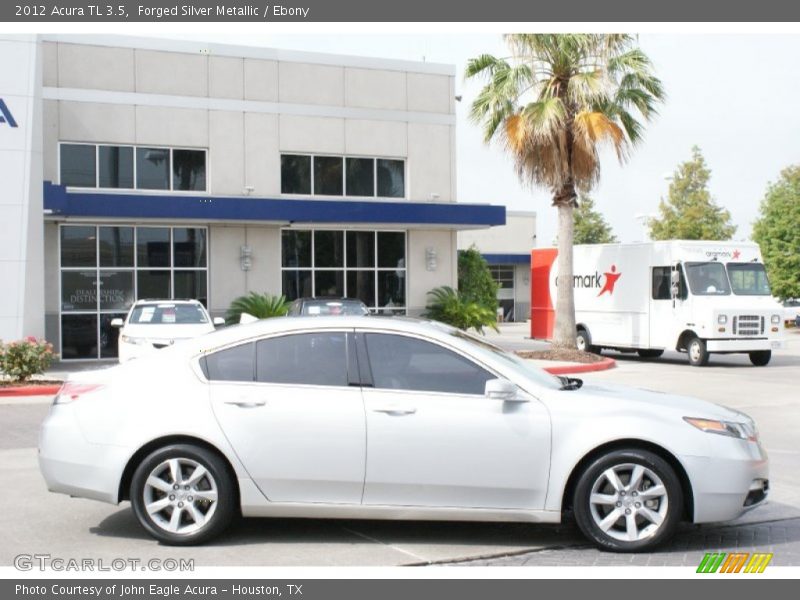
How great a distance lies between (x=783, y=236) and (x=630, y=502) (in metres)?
48.2

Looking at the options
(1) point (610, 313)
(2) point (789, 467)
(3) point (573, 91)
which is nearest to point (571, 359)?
(1) point (610, 313)

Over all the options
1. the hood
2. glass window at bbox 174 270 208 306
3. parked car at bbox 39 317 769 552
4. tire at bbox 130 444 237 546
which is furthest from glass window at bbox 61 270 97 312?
the hood

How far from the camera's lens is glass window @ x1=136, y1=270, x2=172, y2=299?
24703 millimetres

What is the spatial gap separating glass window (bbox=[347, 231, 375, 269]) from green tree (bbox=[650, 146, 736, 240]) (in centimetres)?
2694

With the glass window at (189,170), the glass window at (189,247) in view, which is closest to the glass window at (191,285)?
the glass window at (189,247)

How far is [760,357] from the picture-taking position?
24.4m

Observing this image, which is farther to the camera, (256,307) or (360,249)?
(360,249)

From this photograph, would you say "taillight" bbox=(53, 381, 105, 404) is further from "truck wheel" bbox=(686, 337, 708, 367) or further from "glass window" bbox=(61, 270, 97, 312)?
"truck wheel" bbox=(686, 337, 708, 367)

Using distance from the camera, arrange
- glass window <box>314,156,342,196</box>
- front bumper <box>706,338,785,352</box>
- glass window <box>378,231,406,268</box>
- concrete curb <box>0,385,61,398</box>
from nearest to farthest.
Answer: concrete curb <box>0,385,61,398</box>
front bumper <box>706,338,785,352</box>
glass window <box>314,156,342,196</box>
glass window <box>378,231,406,268</box>

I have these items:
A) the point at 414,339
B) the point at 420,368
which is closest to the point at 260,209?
the point at 414,339

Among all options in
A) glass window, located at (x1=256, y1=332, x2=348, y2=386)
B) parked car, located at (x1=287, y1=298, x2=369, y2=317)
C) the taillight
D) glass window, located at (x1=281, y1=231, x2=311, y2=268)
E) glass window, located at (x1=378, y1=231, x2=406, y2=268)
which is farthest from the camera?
glass window, located at (x1=378, y1=231, x2=406, y2=268)

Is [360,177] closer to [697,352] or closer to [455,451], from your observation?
[697,352]

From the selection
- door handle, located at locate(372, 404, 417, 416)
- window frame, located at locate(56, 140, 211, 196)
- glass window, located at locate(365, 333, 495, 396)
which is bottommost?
door handle, located at locate(372, 404, 417, 416)

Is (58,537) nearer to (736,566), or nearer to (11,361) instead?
(736,566)
